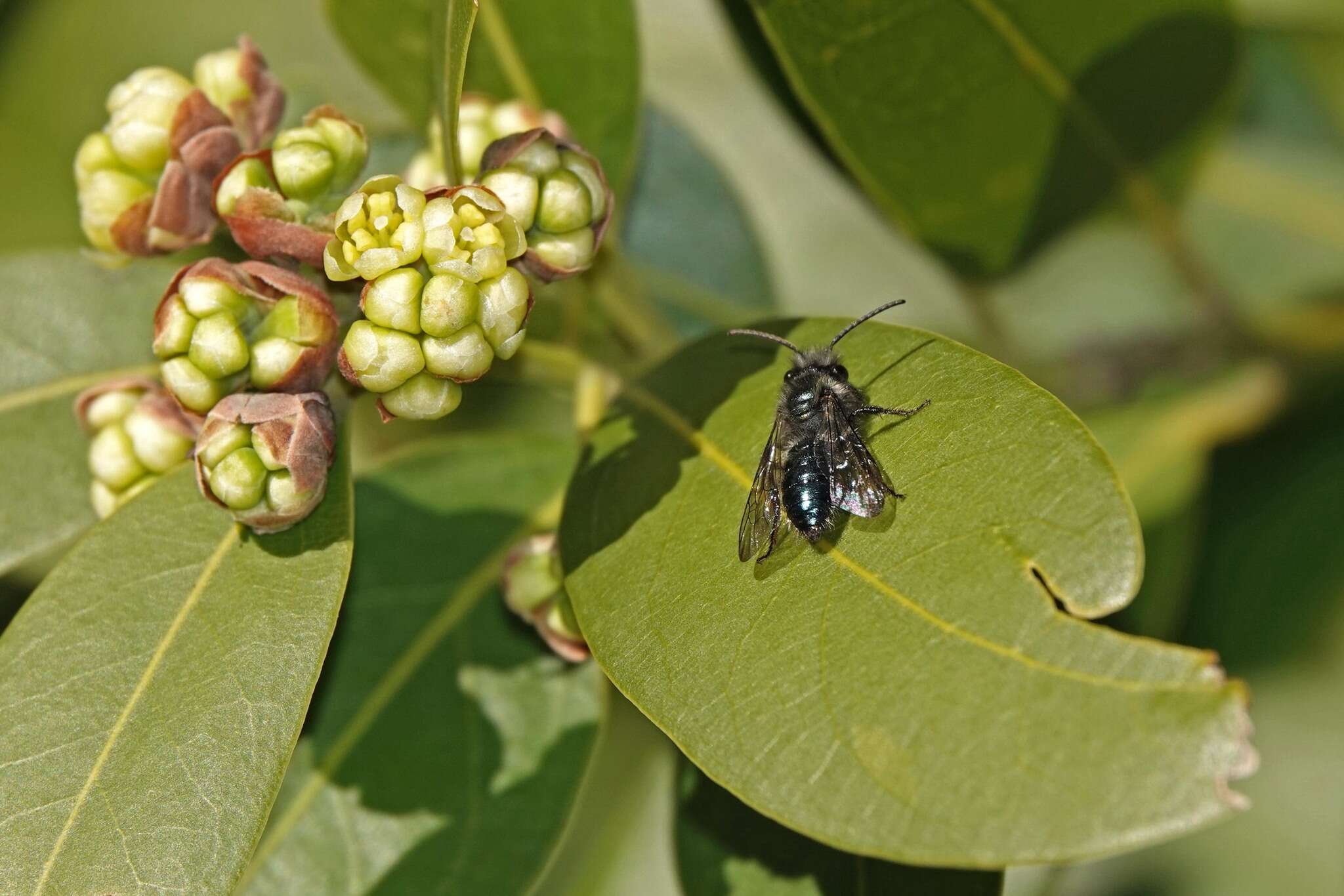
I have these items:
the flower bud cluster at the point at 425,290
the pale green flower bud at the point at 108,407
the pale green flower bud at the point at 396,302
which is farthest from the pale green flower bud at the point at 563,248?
the pale green flower bud at the point at 108,407

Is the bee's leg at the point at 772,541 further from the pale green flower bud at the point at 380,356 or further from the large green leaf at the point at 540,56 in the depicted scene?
the large green leaf at the point at 540,56

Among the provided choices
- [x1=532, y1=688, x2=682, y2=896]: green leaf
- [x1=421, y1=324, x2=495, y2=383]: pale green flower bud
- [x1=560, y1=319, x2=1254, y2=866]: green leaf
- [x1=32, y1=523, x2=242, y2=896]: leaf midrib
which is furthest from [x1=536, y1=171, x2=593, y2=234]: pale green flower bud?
[x1=532, y1=688, x2=682, y2=896]: green leaf

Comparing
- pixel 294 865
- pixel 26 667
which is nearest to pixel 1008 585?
pixel 26 667

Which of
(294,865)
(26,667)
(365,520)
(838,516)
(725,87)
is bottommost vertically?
(725,87)

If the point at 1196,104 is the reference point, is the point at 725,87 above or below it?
below

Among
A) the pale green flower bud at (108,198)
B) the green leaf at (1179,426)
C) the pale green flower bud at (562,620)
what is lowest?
the green leaf at (1179,426)

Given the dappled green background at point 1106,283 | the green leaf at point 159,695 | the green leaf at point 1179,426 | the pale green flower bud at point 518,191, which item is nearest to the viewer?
the green leaf at point 159,695

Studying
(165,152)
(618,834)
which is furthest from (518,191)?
(618,834)

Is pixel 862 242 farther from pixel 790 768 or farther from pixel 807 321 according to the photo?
pixel 790 768
